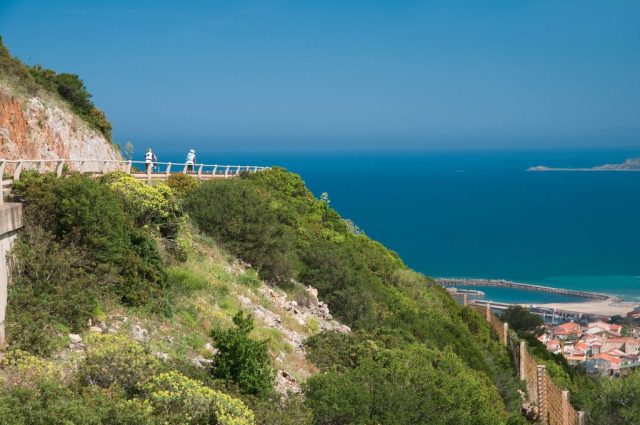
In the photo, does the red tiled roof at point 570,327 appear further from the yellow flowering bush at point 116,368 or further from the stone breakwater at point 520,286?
the yellow flowering bush at point 116,368

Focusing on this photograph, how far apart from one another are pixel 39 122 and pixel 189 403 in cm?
2908

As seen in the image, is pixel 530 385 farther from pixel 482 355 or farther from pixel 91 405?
pixel 91 405

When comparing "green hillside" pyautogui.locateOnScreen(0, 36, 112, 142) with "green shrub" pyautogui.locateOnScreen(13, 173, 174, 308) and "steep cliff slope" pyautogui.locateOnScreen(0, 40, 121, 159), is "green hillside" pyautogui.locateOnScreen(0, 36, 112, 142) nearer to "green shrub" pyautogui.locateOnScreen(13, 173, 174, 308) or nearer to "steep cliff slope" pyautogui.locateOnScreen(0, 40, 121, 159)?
"steep cliff slope" pyautogui.locateOnScreen(0, 40, 121, 159)

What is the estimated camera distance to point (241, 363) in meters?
14.5

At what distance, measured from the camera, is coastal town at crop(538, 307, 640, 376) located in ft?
181

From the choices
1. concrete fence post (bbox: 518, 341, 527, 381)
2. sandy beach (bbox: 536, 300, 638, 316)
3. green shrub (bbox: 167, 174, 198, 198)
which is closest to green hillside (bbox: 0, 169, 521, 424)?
green shrub (bbox: 167, 174, 198, 198)

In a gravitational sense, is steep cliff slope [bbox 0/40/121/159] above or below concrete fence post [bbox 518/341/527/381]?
above

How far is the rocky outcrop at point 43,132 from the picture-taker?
3538 centimetres

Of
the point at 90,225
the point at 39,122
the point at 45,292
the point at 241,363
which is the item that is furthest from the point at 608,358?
the point at 45,292

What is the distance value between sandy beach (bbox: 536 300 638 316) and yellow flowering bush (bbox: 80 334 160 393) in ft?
259

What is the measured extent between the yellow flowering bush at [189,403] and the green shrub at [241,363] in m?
1.97

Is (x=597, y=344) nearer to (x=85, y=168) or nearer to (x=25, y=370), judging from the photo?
(x=85, y=168)

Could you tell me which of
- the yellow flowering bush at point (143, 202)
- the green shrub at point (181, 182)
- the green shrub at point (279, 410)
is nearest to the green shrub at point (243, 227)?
the green shrub at point (181, 182)

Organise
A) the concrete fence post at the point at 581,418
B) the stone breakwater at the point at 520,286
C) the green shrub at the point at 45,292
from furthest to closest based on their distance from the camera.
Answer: the stone breakwater at the point at 520,286 < the concrete fence post at the point at 581,418 < the green shrub at the point at 45,292
